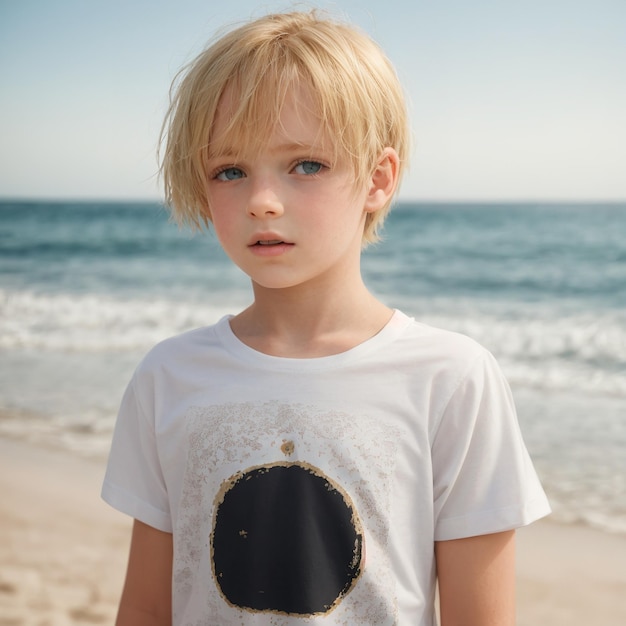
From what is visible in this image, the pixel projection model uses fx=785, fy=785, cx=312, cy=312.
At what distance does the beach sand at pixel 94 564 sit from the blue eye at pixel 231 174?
2.44 meters

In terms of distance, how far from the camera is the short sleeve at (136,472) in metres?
1.50

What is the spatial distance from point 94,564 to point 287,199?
114 inches

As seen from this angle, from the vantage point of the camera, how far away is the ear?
1461mm

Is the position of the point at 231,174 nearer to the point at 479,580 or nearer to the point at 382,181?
the point at 382,181

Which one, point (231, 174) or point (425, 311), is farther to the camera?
point (425, 311)

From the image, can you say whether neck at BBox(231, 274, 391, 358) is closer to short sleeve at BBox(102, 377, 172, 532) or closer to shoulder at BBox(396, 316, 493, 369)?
shoulder at BBox(396, 316, 493, 369)

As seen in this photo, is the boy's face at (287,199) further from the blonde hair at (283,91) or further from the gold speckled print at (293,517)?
the gold speckled print at (293,517)

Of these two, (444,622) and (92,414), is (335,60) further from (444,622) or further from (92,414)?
(92,414)

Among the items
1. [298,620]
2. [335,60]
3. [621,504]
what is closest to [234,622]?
[298,620]

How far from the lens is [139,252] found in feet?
62.5

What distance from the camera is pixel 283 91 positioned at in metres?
1.32

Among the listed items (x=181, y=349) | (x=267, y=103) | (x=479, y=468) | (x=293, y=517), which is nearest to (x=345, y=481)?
(x=293, y=517)

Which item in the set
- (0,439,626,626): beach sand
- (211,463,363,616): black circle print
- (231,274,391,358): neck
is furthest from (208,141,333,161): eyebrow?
(0,439,626,626): beach sand

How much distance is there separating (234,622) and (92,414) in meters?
4.78
